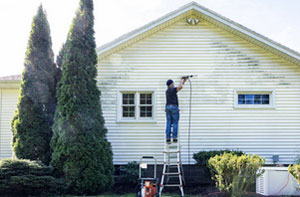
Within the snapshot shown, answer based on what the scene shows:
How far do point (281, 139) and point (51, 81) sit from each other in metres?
7.96

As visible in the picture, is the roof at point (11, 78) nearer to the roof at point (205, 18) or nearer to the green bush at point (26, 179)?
the roof at point (205, 18)

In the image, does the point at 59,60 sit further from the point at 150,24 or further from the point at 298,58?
the point at 298,58

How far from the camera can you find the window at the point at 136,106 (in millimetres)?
11875

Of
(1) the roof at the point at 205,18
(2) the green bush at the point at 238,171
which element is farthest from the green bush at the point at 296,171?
(1) the roof at the point at 205,18

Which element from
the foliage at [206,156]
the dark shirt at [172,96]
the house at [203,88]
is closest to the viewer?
the dark shirt at [172,96]

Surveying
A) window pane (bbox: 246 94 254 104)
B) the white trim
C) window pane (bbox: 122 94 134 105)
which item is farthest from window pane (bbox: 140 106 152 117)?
window pane (bbox: 246 94 254 104)

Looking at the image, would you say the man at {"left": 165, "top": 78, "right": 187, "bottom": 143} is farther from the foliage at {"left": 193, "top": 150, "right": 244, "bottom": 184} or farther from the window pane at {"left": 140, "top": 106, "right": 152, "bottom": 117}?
the window pane at {"left": 140, "top": 106, "right": 152, "bottom": 117}

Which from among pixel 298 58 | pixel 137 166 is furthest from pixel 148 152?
pixel 298 58

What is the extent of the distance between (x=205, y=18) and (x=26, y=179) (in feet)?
25.3

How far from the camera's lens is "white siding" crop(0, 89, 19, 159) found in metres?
13.2

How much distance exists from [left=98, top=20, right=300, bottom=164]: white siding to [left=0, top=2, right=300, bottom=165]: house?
0.03 m

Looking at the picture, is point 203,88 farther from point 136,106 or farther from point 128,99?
point 128,99

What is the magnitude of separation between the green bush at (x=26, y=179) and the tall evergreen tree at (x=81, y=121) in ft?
1.31

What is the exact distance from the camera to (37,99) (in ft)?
34.9
